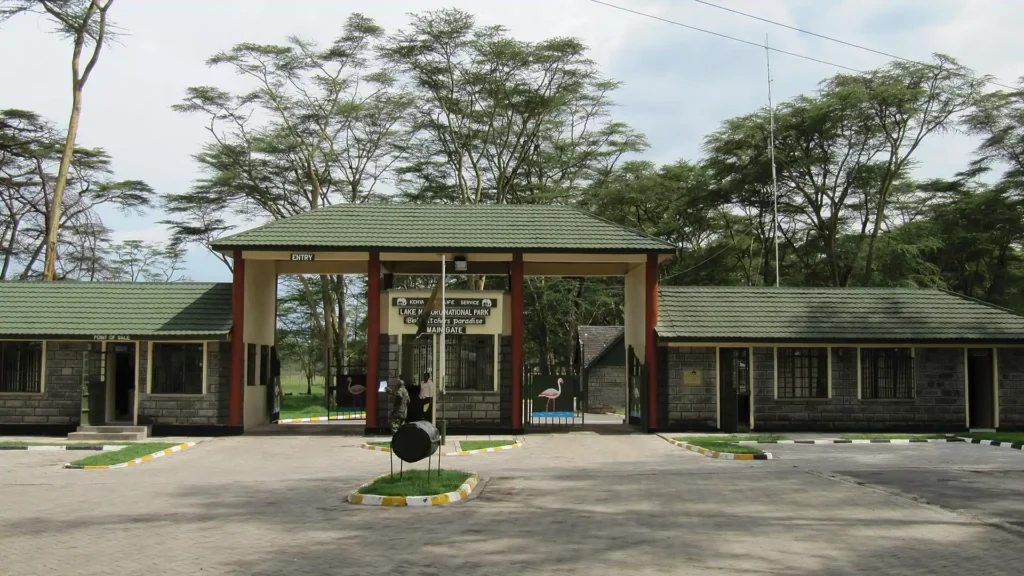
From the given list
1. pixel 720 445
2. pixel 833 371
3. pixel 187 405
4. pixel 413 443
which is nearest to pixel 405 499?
pixel 413 443

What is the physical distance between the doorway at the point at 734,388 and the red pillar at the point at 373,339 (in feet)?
26.8

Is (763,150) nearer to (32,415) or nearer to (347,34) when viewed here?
(347,34)

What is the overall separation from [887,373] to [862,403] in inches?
39.7

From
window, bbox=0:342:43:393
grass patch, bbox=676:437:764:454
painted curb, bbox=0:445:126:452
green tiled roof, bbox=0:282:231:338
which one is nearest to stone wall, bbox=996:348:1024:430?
grass patch, bbox=676:437:764:454

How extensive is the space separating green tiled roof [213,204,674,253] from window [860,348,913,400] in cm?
575

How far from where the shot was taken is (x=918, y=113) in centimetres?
3850

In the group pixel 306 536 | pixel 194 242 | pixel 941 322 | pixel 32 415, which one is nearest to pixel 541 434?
pixel 941 322

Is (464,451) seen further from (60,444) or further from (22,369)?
(22,369)

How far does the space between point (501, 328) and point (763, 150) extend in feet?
73.6

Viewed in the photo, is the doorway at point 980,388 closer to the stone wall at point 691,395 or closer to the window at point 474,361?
the stone wall at point 691,395

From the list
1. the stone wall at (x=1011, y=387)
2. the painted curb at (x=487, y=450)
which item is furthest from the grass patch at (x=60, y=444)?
the stone wall at (x=1011, y=387)

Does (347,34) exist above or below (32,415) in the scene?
above

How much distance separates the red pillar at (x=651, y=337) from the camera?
24.0 m

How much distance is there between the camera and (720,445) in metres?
19.8
